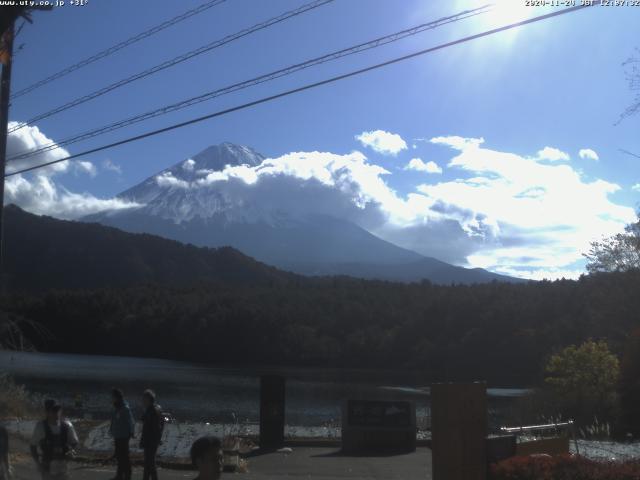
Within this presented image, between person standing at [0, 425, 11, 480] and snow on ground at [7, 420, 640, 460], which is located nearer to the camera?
person standing at [0, 425, 11, 480]

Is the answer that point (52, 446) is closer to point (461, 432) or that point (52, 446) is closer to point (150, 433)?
point (150, 433)

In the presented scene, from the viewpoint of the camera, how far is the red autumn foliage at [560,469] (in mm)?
9344

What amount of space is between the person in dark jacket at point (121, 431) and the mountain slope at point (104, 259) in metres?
119

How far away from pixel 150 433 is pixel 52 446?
2.89 metres

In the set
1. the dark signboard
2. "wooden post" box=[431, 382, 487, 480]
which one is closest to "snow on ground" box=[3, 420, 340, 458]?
the dark signboard

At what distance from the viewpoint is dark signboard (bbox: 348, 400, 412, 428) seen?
1750 cm

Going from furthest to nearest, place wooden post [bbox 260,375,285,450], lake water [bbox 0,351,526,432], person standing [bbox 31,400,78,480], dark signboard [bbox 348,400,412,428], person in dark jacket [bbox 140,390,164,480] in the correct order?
lake water [bbox 0,351,526,432] < dark signboard [bbox 348,400,412,428] < wooden post [bbox 260,375,285,450] < person in dark jacket [bbox 140,390,164,480] < person standing [bbox 31,400,78,480]

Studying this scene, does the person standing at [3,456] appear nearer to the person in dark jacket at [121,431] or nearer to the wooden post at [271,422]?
the person in dark jacket at [121,431]

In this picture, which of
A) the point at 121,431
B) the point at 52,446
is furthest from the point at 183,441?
the point at 52,446

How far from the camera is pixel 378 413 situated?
57.7ft

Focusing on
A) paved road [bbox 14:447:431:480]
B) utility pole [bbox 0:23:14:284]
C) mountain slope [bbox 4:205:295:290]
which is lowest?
paved road [bbox 14:447:431:480]

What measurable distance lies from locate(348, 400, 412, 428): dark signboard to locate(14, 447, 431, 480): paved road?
879mm

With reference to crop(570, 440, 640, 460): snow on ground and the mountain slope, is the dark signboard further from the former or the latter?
the mountain slope

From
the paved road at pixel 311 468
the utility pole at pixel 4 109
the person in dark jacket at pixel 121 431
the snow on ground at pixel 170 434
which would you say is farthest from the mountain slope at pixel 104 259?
the person in dark jacket at pixel 121 431
